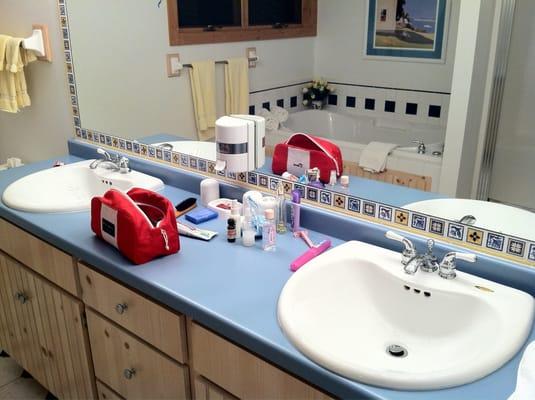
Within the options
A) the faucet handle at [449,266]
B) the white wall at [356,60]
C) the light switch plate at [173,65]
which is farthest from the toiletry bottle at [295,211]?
the light switch plate at [173,65]

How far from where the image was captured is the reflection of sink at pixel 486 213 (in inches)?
49.4

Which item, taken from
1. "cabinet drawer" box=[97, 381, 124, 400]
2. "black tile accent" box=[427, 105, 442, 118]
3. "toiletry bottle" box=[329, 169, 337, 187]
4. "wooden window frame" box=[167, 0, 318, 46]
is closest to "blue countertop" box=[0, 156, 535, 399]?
"toiletry bottle" box=[329, 169, 337, 187]

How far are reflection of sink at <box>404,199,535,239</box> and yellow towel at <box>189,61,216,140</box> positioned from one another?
0.82 m

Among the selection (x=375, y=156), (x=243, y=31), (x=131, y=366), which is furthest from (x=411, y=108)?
(x=131, y=366)

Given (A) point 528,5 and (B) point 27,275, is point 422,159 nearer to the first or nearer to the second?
(A) point 528,5

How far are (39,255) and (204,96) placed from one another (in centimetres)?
80

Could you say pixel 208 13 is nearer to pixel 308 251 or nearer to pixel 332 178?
pixel 332 178

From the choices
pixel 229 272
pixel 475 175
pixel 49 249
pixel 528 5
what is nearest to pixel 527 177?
pixel 475 175

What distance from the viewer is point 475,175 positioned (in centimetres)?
133

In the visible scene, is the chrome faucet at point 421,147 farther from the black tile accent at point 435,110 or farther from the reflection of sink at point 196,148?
the reflection of sink at point 196,148

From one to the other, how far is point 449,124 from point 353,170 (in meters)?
0.33

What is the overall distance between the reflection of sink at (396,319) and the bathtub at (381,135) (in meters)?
0.26

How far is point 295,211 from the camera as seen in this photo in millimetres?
1588

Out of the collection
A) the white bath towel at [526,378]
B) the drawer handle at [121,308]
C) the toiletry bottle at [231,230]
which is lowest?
the drawer handle at [121,308]
